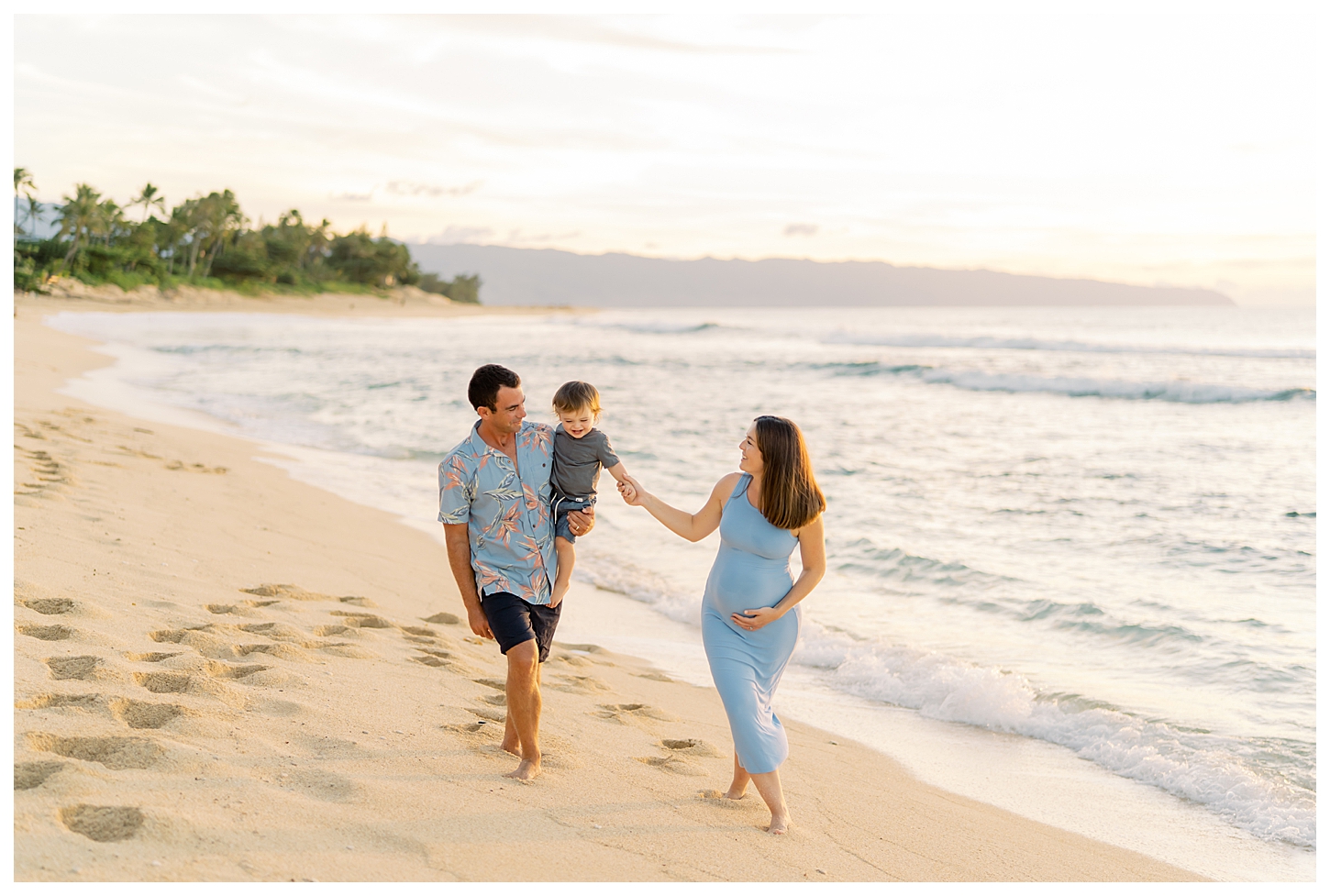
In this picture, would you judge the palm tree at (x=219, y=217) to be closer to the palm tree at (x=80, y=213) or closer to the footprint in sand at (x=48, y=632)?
the palm tree at (x=80, y=213)

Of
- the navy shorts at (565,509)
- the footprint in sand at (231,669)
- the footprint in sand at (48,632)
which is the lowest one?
the footprint in sand at (231,669)

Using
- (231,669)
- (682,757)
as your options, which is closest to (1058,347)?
(682,757)

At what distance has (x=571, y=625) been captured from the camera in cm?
663

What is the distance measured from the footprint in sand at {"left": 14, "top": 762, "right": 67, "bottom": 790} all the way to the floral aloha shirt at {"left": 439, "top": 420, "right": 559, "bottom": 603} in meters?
1.50

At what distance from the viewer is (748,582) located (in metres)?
3.63

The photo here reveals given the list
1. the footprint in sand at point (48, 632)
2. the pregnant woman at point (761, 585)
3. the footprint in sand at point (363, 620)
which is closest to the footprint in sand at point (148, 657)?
the footprint in sand at point (48, 632)

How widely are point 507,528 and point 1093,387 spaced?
26021 millimetres

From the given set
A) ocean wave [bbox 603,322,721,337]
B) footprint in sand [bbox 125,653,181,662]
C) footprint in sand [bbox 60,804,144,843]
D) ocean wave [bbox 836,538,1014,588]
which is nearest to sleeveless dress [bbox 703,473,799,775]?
footprint in sand [bbox 60,804,144,843]

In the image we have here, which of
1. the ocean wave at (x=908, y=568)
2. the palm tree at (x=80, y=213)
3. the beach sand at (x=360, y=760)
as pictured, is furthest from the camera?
the palm tree at (x=80, y=213)

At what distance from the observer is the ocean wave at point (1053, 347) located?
125ft

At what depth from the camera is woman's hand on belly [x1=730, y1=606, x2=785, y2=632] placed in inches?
141

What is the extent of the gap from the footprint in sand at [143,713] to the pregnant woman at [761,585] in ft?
6.42

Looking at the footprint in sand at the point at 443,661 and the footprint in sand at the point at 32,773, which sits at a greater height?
the footprint in sand at the point at 32,773

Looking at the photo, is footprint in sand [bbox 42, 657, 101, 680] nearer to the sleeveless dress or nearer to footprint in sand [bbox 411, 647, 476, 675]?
footprint in sand [bbox 411, 647, 476, 675]
